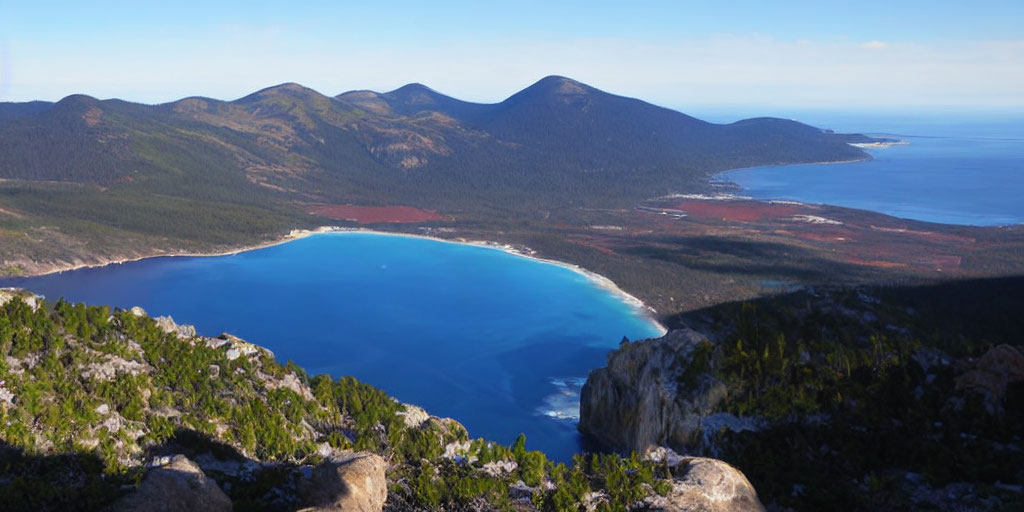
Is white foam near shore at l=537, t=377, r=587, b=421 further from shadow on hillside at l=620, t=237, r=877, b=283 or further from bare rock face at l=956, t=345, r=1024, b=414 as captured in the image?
shadow on hillside at l=620, t=237, r=877, b=283

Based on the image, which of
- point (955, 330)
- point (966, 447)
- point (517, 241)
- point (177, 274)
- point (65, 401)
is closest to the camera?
point (65, 401)

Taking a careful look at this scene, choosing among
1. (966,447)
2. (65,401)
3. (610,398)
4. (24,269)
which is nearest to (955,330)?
(610,398)

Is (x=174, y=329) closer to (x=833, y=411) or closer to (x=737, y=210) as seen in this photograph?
(x=833, y=411)

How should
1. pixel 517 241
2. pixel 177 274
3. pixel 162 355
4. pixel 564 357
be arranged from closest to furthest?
pixel 162 355, pixel 564 357, pixel 177 274, pixel 517 241

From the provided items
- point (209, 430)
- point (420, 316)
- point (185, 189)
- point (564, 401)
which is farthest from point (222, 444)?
point (185, 189)

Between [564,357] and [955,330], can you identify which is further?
[564,357]

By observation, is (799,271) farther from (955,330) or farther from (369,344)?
(369,344)

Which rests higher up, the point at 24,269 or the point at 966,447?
the point at 966,447

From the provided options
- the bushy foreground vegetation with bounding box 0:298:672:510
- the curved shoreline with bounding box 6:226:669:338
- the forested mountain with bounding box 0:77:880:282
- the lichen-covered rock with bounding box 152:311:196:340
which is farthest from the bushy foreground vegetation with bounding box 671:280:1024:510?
the forested mountain with bounding box 0:77:880:282
